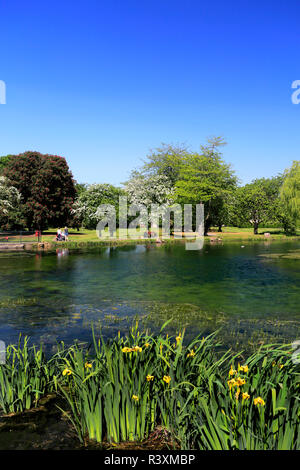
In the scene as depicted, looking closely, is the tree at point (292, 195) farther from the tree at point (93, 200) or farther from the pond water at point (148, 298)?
the pond water at point (148, 298)

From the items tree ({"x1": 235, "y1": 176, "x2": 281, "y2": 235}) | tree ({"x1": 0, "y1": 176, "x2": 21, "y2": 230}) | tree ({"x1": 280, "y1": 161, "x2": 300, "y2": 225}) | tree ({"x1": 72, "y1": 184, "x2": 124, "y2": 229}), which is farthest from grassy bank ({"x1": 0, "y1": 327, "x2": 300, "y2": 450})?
tree ({"x1": 235, "y1": 176, "x2": 281, "y2": 235})

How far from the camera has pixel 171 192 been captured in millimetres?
61094

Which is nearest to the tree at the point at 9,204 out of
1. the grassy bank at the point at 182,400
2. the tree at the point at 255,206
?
the tree at the point at 255,206

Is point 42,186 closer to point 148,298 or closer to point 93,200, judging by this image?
point 93,200

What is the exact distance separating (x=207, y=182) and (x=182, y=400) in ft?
189

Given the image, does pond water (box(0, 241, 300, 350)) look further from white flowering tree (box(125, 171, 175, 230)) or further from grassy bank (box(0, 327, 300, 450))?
white flowering tree (box(125, 171, 175, 230))

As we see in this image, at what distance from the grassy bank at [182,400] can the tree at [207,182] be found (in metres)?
53.7

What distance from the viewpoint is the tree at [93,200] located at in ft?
186

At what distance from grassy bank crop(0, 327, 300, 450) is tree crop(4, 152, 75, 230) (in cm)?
5365

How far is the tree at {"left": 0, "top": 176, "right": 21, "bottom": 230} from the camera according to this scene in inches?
2069

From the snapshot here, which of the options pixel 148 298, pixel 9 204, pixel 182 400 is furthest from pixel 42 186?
pixel 182 400
